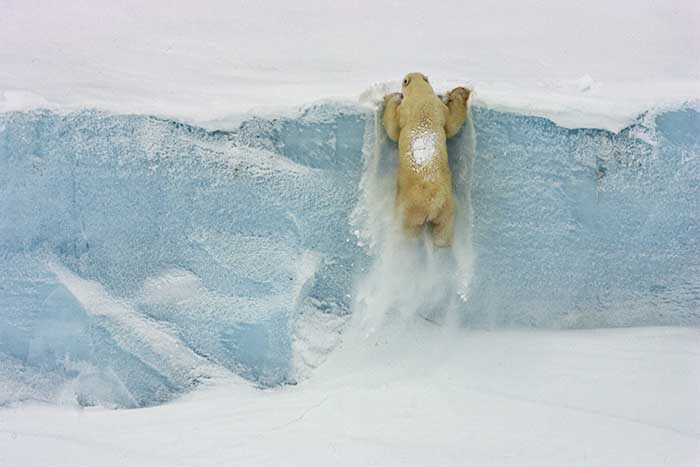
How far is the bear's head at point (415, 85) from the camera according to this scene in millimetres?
3223

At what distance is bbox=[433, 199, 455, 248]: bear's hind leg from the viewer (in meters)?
3.19

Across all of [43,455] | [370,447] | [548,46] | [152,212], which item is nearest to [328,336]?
[370,447]

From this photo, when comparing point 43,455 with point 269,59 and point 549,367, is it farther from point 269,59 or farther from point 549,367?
point 549,367

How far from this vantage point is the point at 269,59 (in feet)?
11.2

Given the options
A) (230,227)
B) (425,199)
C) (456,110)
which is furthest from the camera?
(230,227)

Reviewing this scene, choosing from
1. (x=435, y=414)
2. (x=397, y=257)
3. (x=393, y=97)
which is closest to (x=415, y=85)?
(x=393, y=97)

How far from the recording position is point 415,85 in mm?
3236

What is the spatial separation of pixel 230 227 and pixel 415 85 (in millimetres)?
1150

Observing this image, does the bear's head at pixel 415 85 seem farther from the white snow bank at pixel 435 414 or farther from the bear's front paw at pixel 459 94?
the white snow bank at pixel 435 414

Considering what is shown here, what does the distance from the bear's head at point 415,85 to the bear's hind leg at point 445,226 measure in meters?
0.54

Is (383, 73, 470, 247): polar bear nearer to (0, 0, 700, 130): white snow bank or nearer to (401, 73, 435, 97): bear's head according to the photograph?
(401, 73, 435, 97): bear's head

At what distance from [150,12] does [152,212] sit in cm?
102

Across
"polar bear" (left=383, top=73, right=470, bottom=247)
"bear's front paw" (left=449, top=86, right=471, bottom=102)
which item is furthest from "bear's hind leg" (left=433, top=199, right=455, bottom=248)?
"bear's front paw" (left=449, top=86, right=471, bottom=102)

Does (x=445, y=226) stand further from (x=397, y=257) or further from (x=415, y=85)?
(x=415, y=85)
